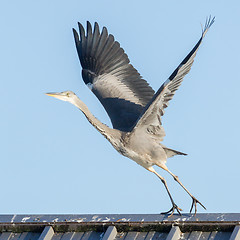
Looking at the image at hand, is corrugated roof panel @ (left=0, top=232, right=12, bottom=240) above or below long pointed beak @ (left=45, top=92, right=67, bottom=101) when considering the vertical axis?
below

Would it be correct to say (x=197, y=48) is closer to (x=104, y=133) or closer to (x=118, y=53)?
(x=104, y=133)

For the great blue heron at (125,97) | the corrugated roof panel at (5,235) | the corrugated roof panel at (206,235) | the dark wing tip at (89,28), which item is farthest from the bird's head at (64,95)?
the corrugated roof panel at (206,235)

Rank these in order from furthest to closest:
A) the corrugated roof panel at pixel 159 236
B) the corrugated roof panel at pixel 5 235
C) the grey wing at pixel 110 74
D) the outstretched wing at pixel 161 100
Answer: the grey wing at pixel 110 74, the outstretched wing at pixel 161 100, the corrugated roof panel at pixel 5 235, the corrugated roof panel at pixel 159 236

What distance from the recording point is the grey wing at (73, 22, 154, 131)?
1243 centimetres

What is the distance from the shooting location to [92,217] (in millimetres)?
7539

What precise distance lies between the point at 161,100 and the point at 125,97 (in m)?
2.17

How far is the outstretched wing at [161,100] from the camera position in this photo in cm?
1002

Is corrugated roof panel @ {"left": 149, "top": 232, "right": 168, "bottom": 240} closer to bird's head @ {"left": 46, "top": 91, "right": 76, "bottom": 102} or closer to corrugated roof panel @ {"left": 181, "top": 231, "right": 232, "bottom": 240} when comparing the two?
corrugated roof panel @ {"left": 181, "top": 231, "right": 232, "bottom": 240}

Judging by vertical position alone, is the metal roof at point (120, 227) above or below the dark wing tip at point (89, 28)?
below

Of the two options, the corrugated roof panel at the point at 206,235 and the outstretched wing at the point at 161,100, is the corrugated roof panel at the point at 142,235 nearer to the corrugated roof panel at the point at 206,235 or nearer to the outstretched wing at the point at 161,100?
the corrugated roof panel at the point at 206,235

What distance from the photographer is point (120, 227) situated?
23.6 ft

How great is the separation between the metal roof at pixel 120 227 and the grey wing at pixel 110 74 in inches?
188

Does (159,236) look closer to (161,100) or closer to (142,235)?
(142,235)

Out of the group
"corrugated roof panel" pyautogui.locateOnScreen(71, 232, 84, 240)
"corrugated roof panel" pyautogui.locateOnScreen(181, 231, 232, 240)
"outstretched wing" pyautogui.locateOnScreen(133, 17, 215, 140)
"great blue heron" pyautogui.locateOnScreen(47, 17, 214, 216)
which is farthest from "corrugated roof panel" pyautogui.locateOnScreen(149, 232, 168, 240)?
"outstretched wing" pyautogui.locateOnScreen(133, 17, 215, 140)
